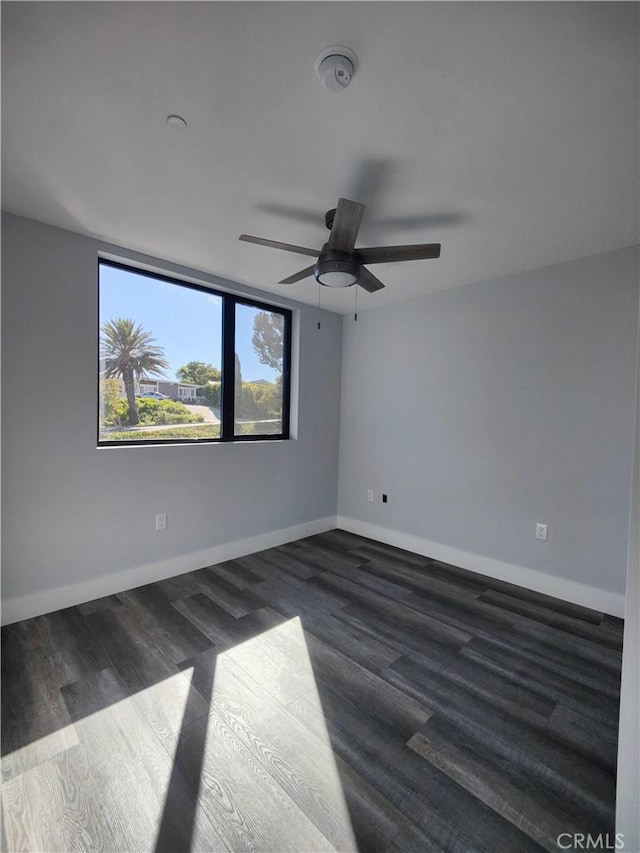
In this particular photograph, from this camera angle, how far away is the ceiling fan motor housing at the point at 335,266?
2.02m

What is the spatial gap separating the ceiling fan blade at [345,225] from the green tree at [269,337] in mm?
1767

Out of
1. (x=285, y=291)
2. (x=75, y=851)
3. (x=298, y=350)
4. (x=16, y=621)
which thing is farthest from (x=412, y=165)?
(x=16, y=621)

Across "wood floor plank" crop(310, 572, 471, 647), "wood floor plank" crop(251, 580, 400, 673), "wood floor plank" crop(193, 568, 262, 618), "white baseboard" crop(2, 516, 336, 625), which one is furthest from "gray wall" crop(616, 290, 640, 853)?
"white baseboard" crop(2, 516, 336, 625)

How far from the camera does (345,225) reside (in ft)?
5.91

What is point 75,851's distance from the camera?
112cm

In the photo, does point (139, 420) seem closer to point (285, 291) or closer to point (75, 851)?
point (285, 291)

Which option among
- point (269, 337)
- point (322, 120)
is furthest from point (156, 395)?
point (322, 120)

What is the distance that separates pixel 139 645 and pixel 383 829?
1.52 m

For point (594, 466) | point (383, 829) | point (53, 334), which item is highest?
point (53, 334)

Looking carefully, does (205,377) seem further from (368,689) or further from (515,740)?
(515,740)

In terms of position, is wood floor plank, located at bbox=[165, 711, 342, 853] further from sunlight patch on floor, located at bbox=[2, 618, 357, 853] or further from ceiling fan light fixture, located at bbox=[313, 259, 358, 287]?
ceiling fan light fixture, located at bbox=[313, 259, 358, 287]

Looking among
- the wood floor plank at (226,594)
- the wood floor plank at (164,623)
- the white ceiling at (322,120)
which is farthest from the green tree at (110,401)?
the wood floor plank at (226,594)

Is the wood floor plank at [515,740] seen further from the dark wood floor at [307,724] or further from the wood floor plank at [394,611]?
the wood floor plank at [394,611]

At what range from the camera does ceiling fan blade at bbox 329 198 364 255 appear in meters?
1.66
